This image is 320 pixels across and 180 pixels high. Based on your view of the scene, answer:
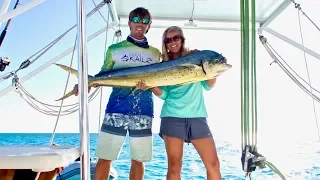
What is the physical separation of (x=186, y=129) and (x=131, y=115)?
493mm

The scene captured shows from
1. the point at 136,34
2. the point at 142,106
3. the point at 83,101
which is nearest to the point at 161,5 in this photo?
the point at 136,34

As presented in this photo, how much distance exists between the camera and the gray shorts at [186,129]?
289 cm

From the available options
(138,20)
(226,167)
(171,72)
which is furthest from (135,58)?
(226,167)

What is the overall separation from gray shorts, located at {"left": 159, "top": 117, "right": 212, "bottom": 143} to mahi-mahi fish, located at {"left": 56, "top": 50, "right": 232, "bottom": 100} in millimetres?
357

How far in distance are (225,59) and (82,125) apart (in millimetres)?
1567

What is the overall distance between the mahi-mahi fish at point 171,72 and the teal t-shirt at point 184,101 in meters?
0.24

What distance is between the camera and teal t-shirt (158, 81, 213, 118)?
115 inches

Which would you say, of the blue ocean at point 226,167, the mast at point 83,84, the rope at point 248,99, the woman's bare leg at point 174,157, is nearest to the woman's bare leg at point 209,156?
the woman's bare leg at point 174,157

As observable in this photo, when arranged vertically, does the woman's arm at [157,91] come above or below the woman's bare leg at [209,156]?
above

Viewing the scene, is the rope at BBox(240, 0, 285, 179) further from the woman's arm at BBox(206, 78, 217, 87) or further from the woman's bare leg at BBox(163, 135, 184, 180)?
the woman's bare leg at BBox(163, 135, 184, 180)

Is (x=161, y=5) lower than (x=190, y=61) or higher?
higher

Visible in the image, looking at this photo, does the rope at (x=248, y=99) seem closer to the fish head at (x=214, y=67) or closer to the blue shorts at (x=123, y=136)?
the fish head at (x=214, y=67)

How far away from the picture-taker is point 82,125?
140cm

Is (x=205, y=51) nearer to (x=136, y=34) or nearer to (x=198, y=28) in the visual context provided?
(x=136, y=34)
